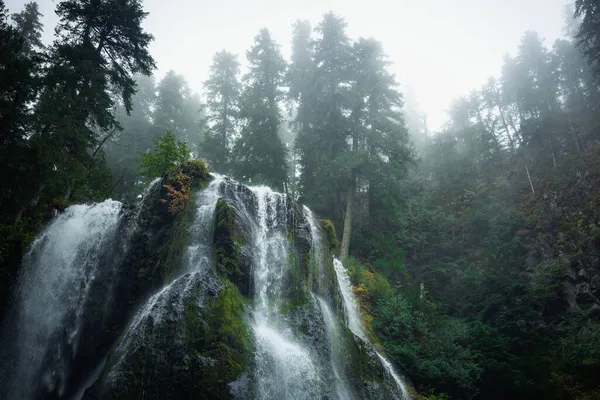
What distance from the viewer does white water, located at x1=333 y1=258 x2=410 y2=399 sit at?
11258mm

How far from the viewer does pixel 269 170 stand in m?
22.1

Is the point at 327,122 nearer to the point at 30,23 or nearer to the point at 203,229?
the point at 203,229

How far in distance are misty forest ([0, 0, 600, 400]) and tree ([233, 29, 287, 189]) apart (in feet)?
0.56

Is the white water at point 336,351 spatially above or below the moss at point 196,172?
below

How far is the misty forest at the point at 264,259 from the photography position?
360 inches

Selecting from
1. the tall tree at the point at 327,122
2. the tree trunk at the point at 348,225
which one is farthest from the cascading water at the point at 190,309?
the tall tree at the point at 327,122

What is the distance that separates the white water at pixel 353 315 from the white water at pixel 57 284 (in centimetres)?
1022

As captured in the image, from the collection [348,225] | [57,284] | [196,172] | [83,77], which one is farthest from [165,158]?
[348,225]

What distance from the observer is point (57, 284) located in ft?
38.4

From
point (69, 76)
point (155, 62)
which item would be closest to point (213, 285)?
point (69, 76)

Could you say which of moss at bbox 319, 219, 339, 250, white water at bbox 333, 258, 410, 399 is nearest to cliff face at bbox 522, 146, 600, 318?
white water at bbox 333, 258, 410, 399

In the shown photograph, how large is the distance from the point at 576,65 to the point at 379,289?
3492 centimetres

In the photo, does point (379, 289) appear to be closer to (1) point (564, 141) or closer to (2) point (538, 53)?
(1) point (564, 141)

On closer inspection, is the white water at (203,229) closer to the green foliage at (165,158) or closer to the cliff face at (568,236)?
the green foliage at (165,158)
